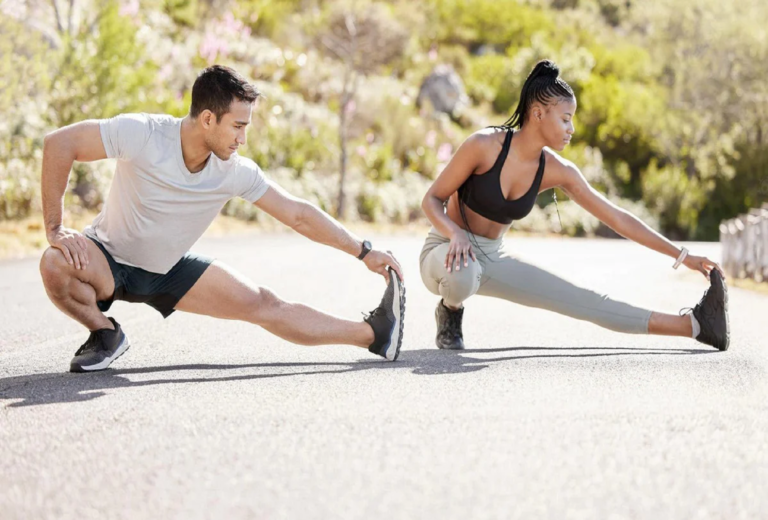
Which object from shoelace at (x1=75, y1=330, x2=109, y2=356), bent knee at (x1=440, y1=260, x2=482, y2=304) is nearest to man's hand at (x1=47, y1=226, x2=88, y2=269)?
shoelace at (x1=75, y1=330, x2=109, y2=356)

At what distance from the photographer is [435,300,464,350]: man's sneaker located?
22.7 feet

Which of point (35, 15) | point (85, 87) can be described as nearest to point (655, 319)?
point (85, 87)

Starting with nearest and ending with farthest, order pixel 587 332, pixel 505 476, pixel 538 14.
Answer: pixel 505 476, pixel 587 332, pixel 538 14

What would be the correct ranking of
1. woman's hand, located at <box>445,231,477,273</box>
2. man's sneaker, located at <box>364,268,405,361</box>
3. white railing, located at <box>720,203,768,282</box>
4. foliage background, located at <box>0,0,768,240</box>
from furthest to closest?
foliage background, located at <box>0,0,768,240</box>
white railing, located at <box>720,203,768,282</box>
woman's hand, located at <box>445,231,477,273</box>
man's sneaker, located at <box>364,268,405,361</box>

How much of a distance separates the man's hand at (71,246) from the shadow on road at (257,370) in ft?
1.92

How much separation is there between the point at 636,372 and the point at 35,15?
81.6 ft

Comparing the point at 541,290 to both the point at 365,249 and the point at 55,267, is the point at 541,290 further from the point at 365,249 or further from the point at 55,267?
the point at 55,267

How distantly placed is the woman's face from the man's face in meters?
1.82

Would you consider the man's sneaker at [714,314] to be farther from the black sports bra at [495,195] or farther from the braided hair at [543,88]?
the braided hair at [543,88]

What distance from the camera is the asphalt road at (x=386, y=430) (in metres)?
3.36

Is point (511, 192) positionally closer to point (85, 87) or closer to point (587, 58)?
point (85, 87)

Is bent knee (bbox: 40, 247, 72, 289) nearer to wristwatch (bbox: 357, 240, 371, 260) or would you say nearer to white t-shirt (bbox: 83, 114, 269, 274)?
white t-shirt (bbox: 83, 114, 269, 274)

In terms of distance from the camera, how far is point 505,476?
3596 mm

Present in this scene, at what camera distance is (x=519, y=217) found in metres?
6.82
